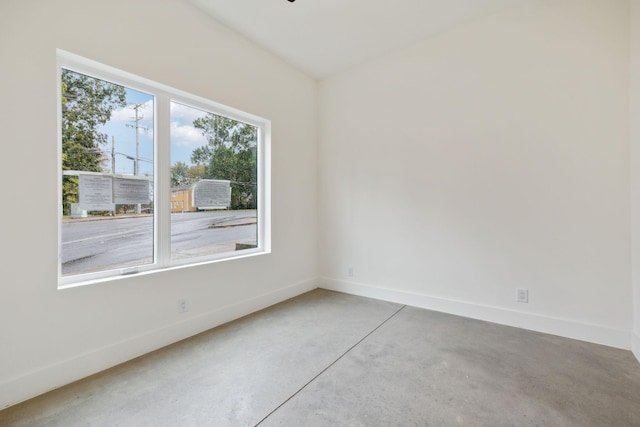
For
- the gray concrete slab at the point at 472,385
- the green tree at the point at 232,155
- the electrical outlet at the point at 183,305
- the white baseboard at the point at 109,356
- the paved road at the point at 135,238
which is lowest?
the gray concrete slab at the point at 472,385

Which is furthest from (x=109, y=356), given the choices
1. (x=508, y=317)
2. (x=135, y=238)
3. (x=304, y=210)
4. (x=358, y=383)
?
(x=508, y=317)

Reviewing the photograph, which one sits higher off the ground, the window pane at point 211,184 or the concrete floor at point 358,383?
the window pane at point 211,184

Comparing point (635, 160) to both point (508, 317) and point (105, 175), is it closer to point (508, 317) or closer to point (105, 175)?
point (508, 317)

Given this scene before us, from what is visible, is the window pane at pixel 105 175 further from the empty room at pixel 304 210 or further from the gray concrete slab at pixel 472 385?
the gray concrete slab at pixel 472 385

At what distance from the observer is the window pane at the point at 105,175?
201cm

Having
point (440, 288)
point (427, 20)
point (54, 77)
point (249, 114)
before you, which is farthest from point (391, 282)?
point (54, 77)

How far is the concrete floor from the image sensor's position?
5.16 ft

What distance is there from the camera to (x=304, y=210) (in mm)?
3932

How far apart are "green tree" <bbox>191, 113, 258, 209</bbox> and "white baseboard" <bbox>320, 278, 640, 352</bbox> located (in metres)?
1.81

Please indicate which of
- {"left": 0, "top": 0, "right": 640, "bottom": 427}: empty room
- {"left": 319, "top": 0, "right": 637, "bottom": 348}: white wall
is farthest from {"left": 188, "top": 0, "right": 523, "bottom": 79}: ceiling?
{"left": 319, "top": 0, "right": 637, "bottom": 348}: white wall

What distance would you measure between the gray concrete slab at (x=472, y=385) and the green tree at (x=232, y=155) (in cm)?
203

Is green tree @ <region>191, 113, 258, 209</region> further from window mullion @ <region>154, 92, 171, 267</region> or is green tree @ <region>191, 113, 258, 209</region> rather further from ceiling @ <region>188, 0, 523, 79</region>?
ceiling @ <region>188, 0, 523, 79</region>

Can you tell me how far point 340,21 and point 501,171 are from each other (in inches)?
86.3

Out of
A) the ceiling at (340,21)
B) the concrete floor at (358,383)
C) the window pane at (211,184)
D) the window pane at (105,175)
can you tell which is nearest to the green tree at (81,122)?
the window pane at (105,175)
